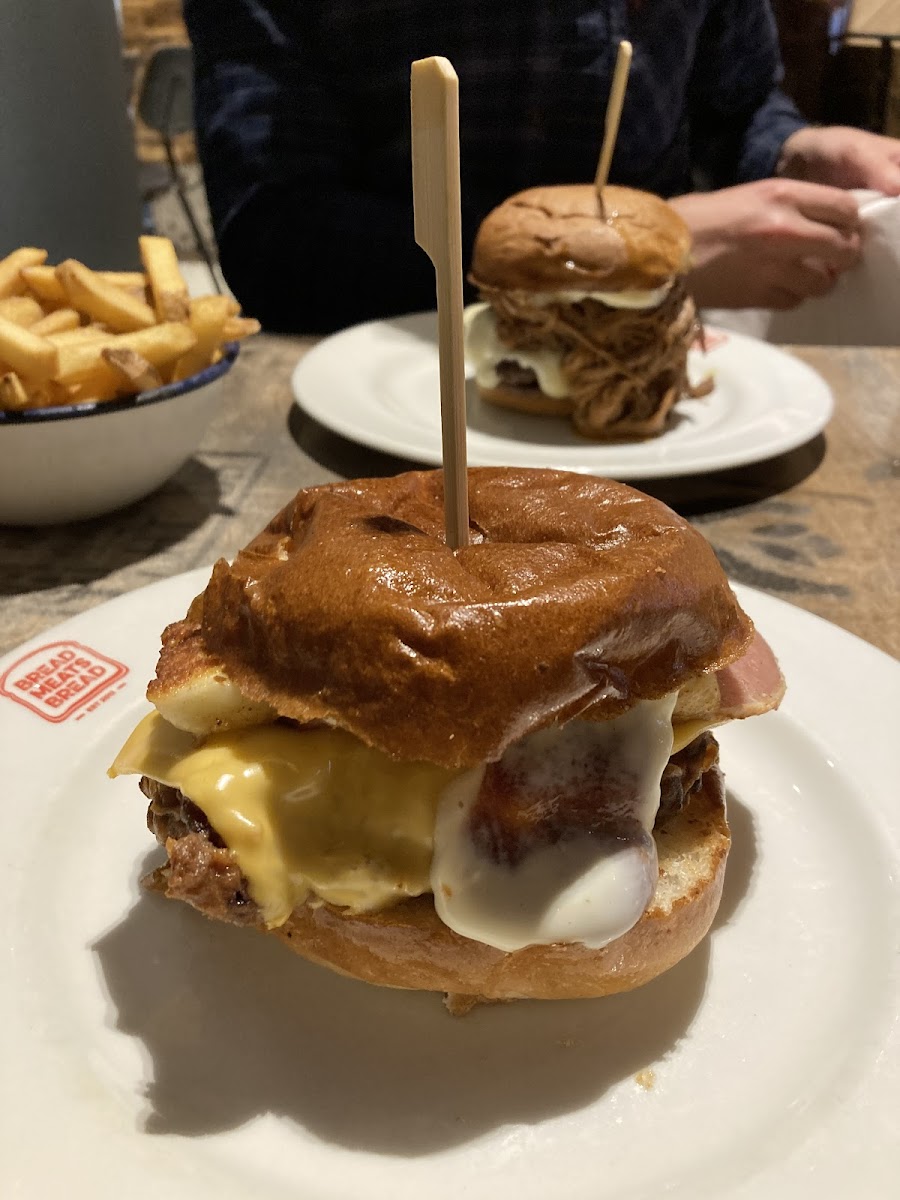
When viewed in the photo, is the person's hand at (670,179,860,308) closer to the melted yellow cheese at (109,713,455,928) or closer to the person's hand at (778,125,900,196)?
the person's hand at (778,125,900,196)

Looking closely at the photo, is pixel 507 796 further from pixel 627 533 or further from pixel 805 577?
pixel 805 577

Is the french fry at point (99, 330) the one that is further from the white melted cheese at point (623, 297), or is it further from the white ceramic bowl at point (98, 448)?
the white melted cheese at point (623, 297)

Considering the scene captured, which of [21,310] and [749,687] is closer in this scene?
[749,687]

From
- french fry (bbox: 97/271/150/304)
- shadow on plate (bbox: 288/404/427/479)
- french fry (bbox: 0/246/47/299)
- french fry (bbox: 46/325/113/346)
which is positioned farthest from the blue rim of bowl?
shadow on plate (bbox: 288/404/427/479)

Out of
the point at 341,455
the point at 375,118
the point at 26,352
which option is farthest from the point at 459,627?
the point at 375,118

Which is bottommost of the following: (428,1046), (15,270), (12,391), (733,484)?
(733,484)

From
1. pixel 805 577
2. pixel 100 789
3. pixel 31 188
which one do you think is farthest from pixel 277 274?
pixel 100 789

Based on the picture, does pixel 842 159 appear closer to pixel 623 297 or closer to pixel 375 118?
pixel 375 118
